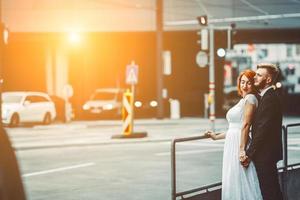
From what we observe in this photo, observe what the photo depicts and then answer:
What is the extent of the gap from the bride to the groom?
6cm

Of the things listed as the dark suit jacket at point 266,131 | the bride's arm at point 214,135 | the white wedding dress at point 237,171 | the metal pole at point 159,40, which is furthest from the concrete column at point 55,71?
the dark suit jacket at point 266,131

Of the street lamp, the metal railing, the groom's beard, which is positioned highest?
the street lamp

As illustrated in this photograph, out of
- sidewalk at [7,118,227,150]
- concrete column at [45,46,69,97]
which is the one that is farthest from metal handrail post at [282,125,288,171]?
concrete column at [45,46,69,97]

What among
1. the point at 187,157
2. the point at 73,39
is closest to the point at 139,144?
the point at 187,157

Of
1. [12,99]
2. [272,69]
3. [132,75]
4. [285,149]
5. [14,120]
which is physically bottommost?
[14,120]

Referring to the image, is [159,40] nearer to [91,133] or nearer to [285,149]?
[91,133]

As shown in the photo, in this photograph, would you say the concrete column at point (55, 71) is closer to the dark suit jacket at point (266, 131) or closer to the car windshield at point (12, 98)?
the car windshield at point (12, 98)

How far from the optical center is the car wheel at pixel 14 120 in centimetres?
2675

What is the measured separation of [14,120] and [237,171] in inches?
857

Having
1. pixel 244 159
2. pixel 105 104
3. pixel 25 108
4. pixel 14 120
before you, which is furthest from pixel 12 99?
pixel 244 159

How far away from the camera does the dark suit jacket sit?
6000 mm

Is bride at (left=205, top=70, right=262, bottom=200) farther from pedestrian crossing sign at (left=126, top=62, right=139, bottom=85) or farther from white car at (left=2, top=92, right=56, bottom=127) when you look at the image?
white car at (left=2, top=92, right=56, bottom=127)

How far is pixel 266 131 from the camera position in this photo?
6000 millimetres

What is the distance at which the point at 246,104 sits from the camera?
6.18 m
